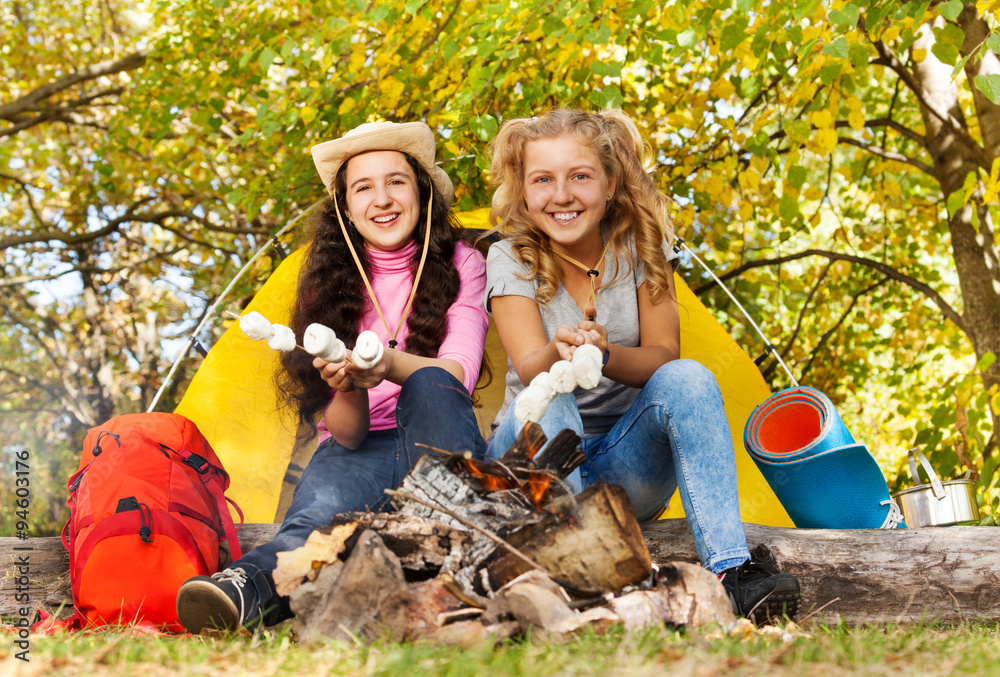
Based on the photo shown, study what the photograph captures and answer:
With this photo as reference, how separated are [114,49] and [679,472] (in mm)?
6192

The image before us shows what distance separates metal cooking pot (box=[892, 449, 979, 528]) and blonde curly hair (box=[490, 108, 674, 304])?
3.14ft

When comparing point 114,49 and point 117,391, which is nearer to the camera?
point 114,49

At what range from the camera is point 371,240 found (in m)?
2.38

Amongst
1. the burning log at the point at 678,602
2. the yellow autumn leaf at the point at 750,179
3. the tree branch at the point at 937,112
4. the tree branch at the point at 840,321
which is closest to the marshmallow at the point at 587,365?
the burning log at the point at 678,602

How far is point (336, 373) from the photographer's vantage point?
1804mm

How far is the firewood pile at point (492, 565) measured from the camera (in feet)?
4.46

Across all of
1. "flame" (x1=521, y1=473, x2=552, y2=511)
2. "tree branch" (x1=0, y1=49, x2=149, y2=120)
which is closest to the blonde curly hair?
"flame" (x1=521, y1=473, x2=552, y2=511)

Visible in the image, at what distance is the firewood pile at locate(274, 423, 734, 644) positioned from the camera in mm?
1359

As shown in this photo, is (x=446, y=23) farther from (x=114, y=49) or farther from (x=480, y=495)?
(x=114, y=49)

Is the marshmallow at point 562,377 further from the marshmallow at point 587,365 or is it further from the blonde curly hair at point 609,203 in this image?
the blonde curly hair at point 609,203

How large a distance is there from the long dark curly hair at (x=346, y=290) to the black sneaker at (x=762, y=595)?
1.02 meters

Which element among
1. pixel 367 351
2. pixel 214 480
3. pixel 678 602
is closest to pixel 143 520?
pixel 214 480

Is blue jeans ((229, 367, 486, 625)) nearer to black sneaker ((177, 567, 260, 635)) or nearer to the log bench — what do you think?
black sneaker ((177, 567, 260, 635))

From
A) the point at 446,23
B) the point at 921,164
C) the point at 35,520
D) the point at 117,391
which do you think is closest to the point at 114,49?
the point at 117,391
